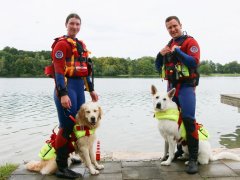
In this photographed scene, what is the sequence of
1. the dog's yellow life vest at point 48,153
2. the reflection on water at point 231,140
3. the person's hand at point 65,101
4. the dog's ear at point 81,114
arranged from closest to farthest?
the person's hand at point 65,101 < the dog's ear at point 81,114 < the dog's yellow life vest at point 48,153 < the reflection on water at point 231,140

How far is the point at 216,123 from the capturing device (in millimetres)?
17406

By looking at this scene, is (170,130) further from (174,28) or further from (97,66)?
(97,66)

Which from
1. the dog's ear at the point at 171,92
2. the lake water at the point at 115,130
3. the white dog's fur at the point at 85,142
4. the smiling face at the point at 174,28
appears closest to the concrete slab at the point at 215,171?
the dog's ear at the point at 171,92

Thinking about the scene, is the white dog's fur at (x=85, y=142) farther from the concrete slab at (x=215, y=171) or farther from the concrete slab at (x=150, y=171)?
the concrete slab at (x=215, y=171)

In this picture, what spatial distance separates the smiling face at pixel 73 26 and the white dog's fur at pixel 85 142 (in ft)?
4.07

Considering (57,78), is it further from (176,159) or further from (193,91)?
(176,159)

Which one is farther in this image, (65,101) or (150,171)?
(150,171)

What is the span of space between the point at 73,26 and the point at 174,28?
6.02ft

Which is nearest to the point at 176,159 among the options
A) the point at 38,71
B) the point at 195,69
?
the point at 195,69

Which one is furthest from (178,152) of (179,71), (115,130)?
(115,130)

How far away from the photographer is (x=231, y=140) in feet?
42.9

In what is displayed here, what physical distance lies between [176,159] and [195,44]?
2.34 m

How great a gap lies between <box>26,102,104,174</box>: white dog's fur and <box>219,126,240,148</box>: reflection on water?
8.02m

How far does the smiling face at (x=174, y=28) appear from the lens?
568 centimetres
